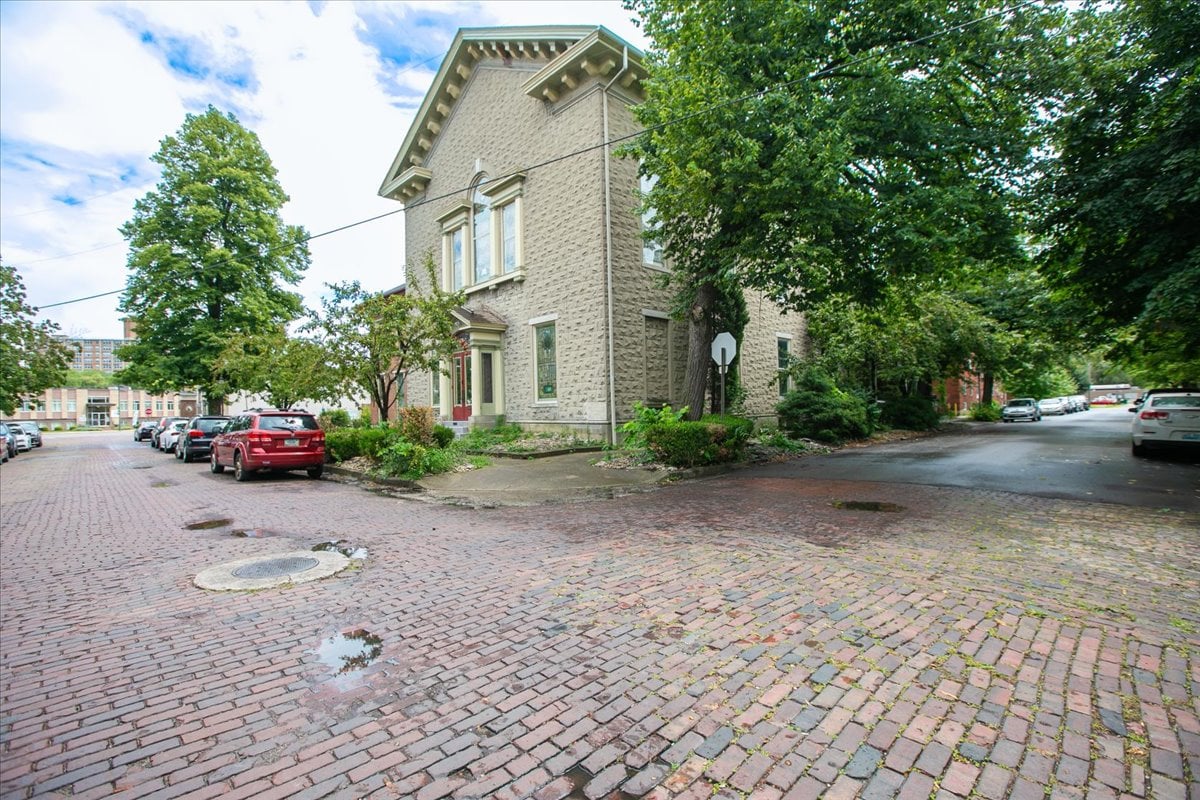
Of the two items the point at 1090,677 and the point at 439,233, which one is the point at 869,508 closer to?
the point at 1090,677

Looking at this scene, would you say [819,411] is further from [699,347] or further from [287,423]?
[287,423]

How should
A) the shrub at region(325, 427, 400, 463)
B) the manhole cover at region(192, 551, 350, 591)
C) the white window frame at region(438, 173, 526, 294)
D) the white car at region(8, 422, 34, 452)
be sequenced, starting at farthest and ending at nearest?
the white car at region(8, 422, 34, 452)
the white window frame at region(438, 173, 526, 294)
the shrub at region(325, 427, 400, 463)
the manhole cover at region(192, 551, 350, 591)

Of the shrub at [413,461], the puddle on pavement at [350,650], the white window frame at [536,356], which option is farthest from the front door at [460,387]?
the puddle on pavement at [350,650]

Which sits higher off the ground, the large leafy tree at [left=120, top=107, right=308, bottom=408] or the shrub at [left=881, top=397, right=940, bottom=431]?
the large leafy tree at [left=120, top=107, right=308, bottom=408]

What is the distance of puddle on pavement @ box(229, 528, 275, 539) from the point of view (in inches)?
292

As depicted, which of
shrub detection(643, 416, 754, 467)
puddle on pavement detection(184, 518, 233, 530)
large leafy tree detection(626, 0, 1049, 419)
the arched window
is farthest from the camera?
the arched window

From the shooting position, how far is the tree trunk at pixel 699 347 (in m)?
14.2

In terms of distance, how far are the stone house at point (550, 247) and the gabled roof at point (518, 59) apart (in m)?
0.05

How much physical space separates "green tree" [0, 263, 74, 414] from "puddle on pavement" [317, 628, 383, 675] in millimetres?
33384

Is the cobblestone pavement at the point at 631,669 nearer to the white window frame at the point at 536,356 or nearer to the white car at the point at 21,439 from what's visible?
the white window frame at the point at 536,356

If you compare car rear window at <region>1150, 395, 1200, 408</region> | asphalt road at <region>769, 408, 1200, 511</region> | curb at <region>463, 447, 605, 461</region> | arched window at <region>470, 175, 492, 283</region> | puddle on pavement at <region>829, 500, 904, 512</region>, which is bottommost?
asphalt road at <region>769, 408, 1200, 511</region>

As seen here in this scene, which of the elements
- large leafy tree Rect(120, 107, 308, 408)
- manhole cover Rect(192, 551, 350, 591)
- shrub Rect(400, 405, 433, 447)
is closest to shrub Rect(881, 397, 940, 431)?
shrub Rect(400, 405, 433, 447)

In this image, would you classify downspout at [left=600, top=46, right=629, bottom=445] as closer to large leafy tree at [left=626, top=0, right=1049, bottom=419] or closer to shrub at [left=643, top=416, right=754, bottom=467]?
shrub at [left=643, top=416, right=754, bottom=467]

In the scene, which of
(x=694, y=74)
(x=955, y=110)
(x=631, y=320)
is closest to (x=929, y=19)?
(x=955, y=110)
